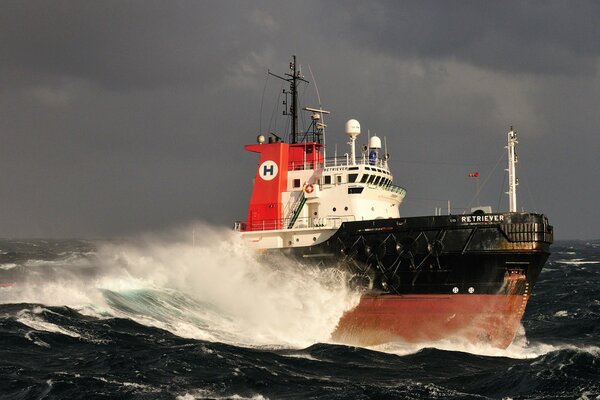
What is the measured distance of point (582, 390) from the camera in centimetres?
1961

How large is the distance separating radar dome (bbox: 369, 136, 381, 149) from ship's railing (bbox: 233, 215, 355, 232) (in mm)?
4373

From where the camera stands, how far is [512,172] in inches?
1085

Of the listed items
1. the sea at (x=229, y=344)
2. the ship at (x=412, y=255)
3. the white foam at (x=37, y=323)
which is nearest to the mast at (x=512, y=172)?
the ship at (x=412, y=255)

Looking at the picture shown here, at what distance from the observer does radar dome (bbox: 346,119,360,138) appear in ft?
104

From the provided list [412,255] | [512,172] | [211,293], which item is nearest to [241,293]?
[211,293]

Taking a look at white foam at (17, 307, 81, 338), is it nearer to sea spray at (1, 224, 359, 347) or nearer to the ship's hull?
sea spray at (1, 224, 359, 347)

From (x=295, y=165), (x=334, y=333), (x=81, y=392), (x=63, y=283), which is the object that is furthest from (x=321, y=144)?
(x=81, y=392)

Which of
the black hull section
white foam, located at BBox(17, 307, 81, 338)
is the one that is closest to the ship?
the black hull section

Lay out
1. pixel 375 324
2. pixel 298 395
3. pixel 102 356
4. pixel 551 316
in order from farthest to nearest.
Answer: pixel 551 316 < pixel 375 324 < pixel 102 356 < pixel 298 395

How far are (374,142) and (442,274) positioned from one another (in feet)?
27.3

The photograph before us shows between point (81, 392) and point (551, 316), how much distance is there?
89.8 ft

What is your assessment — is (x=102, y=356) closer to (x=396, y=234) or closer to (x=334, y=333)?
(x=334, y=333)

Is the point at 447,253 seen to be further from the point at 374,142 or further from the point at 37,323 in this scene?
the point at 37,323

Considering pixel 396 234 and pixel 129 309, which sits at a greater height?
pixel 396 234
